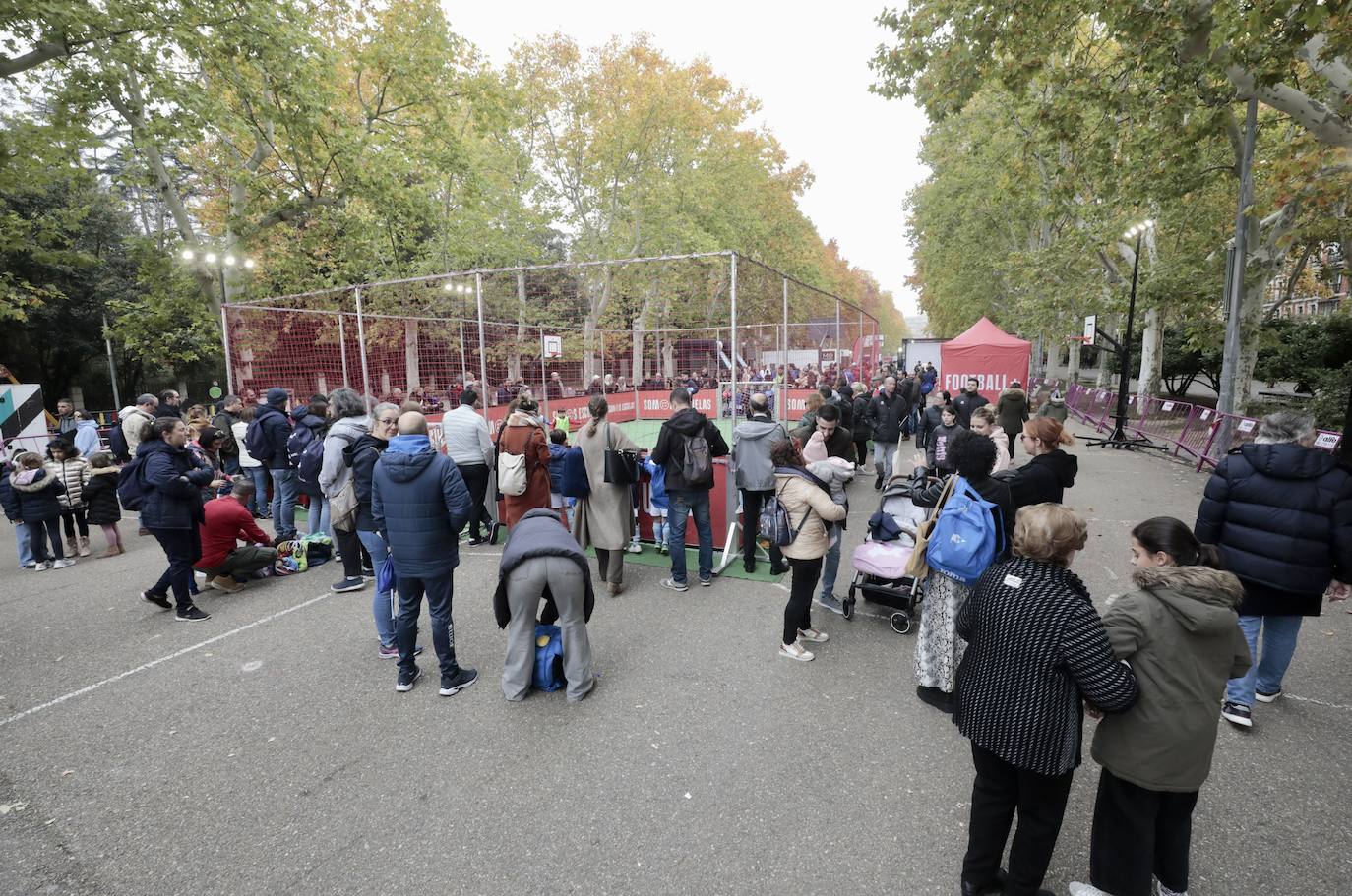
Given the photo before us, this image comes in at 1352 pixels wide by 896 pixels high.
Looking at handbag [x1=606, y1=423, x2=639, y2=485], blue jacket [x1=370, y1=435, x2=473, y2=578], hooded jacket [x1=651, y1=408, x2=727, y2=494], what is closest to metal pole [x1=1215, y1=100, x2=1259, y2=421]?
hooded jacket [x1=651, y1=408, x2=727, y2=494]

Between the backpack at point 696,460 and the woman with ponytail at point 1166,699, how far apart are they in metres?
3.90

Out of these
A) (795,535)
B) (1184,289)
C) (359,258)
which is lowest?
(795,535)

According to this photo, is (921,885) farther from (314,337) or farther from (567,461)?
(314,337)

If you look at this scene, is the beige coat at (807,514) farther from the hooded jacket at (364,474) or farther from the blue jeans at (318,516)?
the blue jeans at (318,516)

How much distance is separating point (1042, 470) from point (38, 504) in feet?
34.3

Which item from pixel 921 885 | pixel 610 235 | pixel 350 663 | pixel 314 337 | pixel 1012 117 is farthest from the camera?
pixel 610 235

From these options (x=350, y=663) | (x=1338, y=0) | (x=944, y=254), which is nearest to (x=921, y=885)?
(x=350, y=663)

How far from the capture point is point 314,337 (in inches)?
418

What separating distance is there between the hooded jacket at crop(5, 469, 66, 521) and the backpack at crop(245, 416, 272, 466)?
1.97m

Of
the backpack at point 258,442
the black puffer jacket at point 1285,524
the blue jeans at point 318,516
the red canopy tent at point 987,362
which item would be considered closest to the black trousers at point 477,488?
the blue jeans at point 318,516

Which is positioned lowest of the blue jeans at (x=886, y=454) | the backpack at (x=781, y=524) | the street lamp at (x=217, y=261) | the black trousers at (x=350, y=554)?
the black trousers at (x=350, y=554)

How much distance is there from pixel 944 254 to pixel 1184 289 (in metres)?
20.7

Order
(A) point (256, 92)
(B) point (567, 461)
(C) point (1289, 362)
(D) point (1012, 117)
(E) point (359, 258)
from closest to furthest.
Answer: (B) point (567, 461) → (A) point (256, 92) → (E) point (359, 258) → (D) point (1012, 117) → (C) point (1289, 362)

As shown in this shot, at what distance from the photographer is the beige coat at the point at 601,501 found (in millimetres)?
6145
